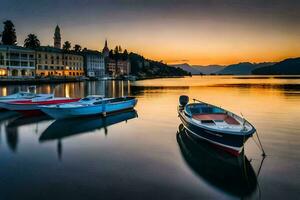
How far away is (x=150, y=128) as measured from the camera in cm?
2542

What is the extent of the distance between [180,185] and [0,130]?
Result: 17.8 m

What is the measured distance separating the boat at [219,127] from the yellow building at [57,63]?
115675mm

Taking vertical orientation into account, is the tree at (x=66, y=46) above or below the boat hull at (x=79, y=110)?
above

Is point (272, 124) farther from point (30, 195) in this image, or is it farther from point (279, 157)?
point (30, 195)

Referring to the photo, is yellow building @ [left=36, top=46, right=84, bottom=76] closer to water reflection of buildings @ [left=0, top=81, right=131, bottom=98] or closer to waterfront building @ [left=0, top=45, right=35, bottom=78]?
waterfront building @ [left=0, top=45, right=35, bottom=78]

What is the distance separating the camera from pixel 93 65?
171 m

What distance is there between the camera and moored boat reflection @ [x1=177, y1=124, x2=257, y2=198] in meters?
12.4

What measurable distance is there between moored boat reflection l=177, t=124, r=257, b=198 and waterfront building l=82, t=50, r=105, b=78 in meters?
151

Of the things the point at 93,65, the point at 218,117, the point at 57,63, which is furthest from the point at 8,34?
the point at 218,117

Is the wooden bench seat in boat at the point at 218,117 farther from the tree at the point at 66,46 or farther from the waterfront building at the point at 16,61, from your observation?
the tree at the point at 66,46

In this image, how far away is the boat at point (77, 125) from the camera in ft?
73.4

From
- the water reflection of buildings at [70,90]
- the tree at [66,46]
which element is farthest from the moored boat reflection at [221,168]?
the tree at [66,46]

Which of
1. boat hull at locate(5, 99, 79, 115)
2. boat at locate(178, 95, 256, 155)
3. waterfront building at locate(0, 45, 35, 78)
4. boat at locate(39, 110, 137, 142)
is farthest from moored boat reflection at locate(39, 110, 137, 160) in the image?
waterfront building at locate(0, 45, 35, 78)

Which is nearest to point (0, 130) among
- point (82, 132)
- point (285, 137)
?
point (82, 132)
